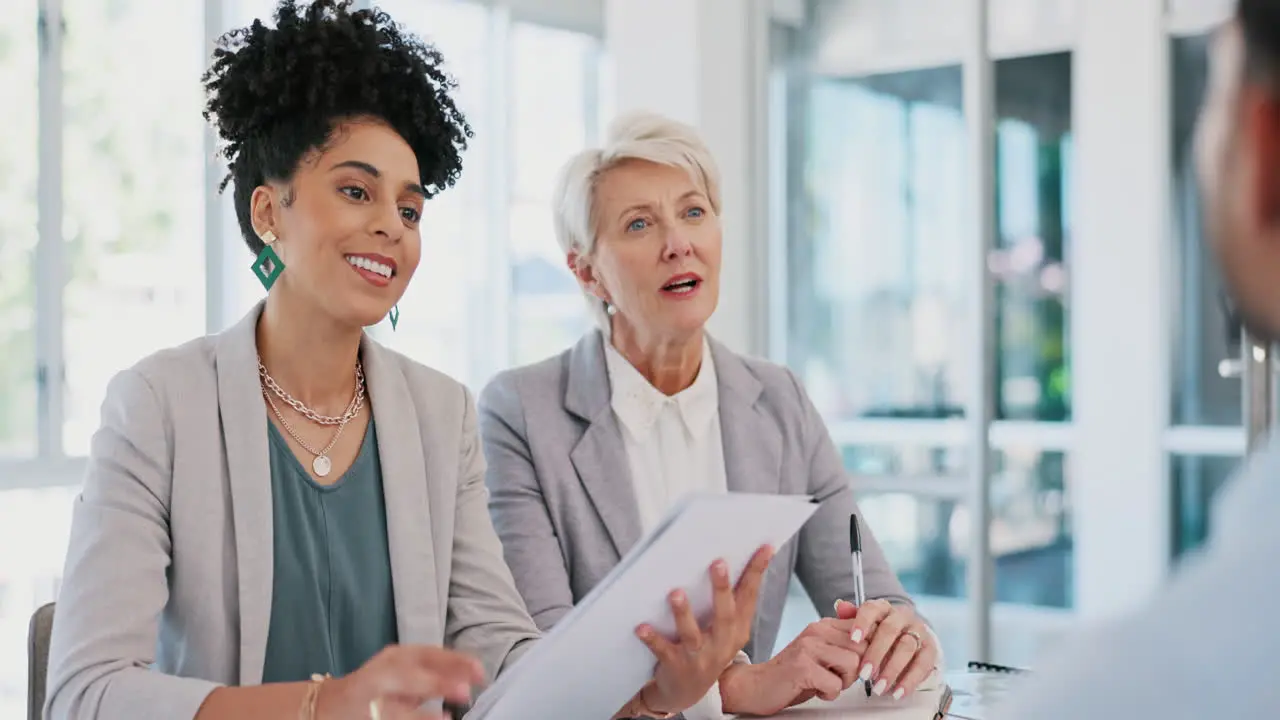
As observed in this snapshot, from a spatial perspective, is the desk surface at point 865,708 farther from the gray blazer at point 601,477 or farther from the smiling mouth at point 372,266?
the smiling mouth at point 372,266

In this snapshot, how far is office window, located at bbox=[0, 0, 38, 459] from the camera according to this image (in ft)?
13.5

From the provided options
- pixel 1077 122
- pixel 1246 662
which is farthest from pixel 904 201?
pixel 1246 662

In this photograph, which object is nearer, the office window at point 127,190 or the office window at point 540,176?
the office window at point 127,190

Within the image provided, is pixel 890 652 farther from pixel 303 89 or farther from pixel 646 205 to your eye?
pixel 303 89

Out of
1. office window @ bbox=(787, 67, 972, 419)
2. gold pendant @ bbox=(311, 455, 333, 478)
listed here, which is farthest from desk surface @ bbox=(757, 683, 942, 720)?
office window @ bbox=(787, 67, 972, 419)

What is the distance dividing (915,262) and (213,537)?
3.05m

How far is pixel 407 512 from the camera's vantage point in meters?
1.64

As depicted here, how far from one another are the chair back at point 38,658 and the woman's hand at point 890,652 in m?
1.02

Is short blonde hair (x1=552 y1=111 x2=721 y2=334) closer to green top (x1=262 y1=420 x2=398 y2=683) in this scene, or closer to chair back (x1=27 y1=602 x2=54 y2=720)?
green top (x1=262 y1=420 x2=398 y2=683)

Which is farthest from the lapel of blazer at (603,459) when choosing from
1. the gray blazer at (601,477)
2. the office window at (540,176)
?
the office window at (540,176)

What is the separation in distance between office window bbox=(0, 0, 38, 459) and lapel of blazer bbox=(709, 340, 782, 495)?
3.01m

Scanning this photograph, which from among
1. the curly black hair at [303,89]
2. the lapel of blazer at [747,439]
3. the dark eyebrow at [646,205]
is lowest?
the lapel of blazer at [747,439]

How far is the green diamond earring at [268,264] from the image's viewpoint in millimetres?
1634

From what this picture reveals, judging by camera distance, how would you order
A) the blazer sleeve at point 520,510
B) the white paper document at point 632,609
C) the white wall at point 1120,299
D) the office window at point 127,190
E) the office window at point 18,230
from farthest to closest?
1. the office window at point 127,190
2. the office window at point 18,230
3. the white wall at point 1120,299
4. the blazer sleeve at point 520,510
5. the white paper document at point 632,609
